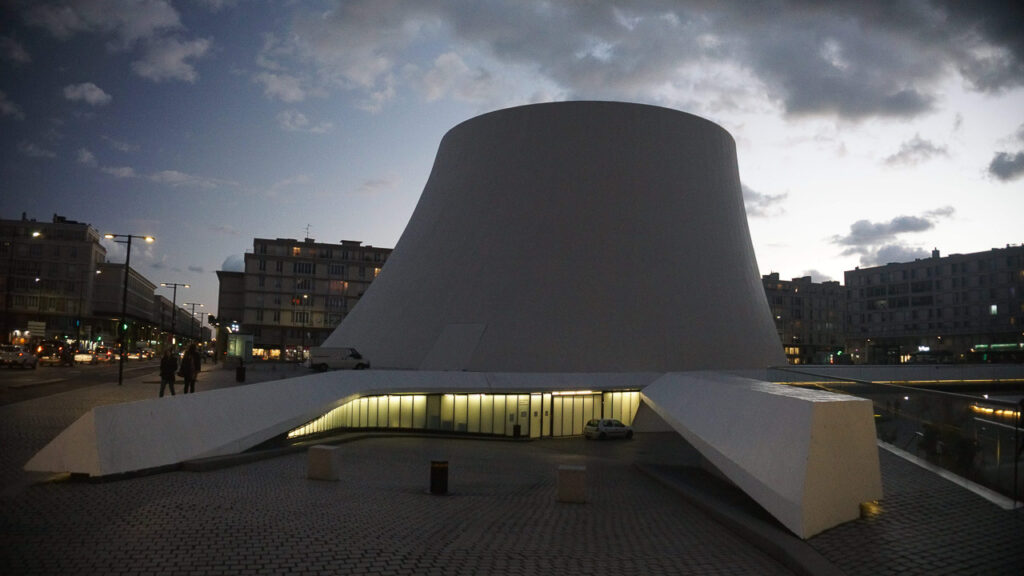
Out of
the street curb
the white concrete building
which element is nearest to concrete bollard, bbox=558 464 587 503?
the street curb

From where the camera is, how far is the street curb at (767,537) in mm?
7141

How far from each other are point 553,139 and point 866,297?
71.2m

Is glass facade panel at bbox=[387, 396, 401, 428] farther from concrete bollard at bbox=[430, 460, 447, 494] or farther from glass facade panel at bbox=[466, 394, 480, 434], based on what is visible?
concrete bollard at bbox=[430, 460, 447, 494]

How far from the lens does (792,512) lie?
809cm

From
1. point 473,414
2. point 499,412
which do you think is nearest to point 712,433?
point 473,414

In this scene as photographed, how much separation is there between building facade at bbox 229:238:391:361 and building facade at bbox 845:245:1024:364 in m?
59.2

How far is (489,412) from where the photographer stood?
26625mm

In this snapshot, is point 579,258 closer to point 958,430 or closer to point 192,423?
point 192,423

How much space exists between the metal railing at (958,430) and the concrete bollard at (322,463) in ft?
29.4

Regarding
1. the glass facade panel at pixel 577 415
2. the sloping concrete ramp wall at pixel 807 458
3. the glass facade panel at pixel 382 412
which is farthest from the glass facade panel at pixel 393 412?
the sloping concrete ramp wall at pixel 807 458

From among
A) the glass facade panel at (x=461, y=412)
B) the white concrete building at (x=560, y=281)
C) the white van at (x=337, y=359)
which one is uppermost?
the white concrete building at (x=560, y=281)

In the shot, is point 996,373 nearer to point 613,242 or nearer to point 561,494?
point 613,242

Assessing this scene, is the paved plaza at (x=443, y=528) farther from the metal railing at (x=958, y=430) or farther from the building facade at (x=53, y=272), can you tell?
the building facade at (x=53, y=272)

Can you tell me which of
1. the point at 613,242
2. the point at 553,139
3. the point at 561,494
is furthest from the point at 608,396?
the point at 561,494
